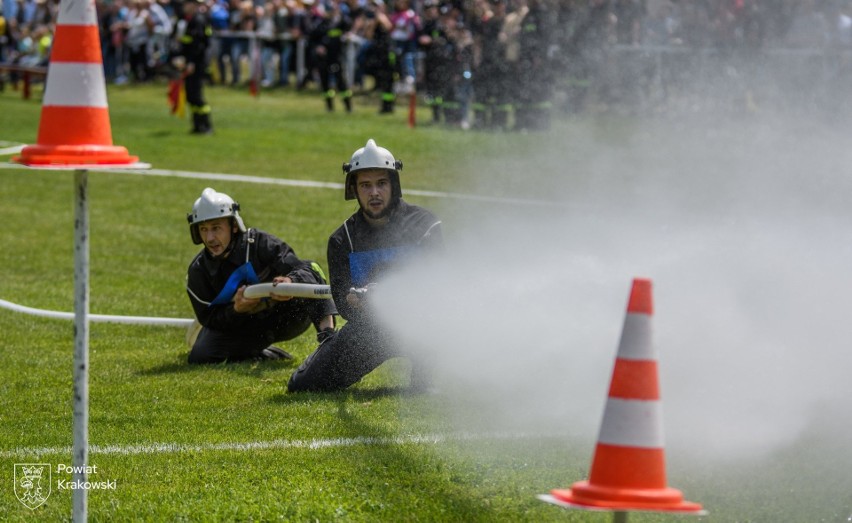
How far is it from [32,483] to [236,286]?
10.3 feet

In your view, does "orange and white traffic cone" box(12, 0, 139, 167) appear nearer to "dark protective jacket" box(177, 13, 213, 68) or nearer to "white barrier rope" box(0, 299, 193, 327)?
"white barrier rope" box(0, 299, 193, 327)

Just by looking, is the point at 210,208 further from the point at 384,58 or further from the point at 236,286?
the point at 384,58

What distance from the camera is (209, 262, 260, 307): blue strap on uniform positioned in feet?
29.7

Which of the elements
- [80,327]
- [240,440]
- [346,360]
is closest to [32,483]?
[240,440]

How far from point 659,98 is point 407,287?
1561 centimetres

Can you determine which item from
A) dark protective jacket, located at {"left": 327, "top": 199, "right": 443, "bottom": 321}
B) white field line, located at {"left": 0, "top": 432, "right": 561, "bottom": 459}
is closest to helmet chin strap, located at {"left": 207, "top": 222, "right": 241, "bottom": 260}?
dark protective jacket, located at {"left": 327, "top": 199, "right": 443, "bottom": 321}

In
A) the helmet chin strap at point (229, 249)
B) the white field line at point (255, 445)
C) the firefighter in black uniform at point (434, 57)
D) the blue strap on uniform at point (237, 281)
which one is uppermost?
the firefighter in black uniform at point (434, 57)

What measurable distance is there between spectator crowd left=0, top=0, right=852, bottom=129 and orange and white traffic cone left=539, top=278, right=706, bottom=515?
588 inches

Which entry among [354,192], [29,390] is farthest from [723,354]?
[29,390]

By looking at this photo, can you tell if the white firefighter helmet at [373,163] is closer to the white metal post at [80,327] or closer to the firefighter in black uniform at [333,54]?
the white metal post at [80,327]

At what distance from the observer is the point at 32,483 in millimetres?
6105

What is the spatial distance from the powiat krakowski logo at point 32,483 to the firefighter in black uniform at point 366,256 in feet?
6.88

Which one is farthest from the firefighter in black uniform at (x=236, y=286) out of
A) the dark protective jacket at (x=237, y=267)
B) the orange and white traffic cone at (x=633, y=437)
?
the orange and white traffic cone at (x=633, y=437)

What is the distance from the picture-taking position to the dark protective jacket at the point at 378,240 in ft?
26.7
